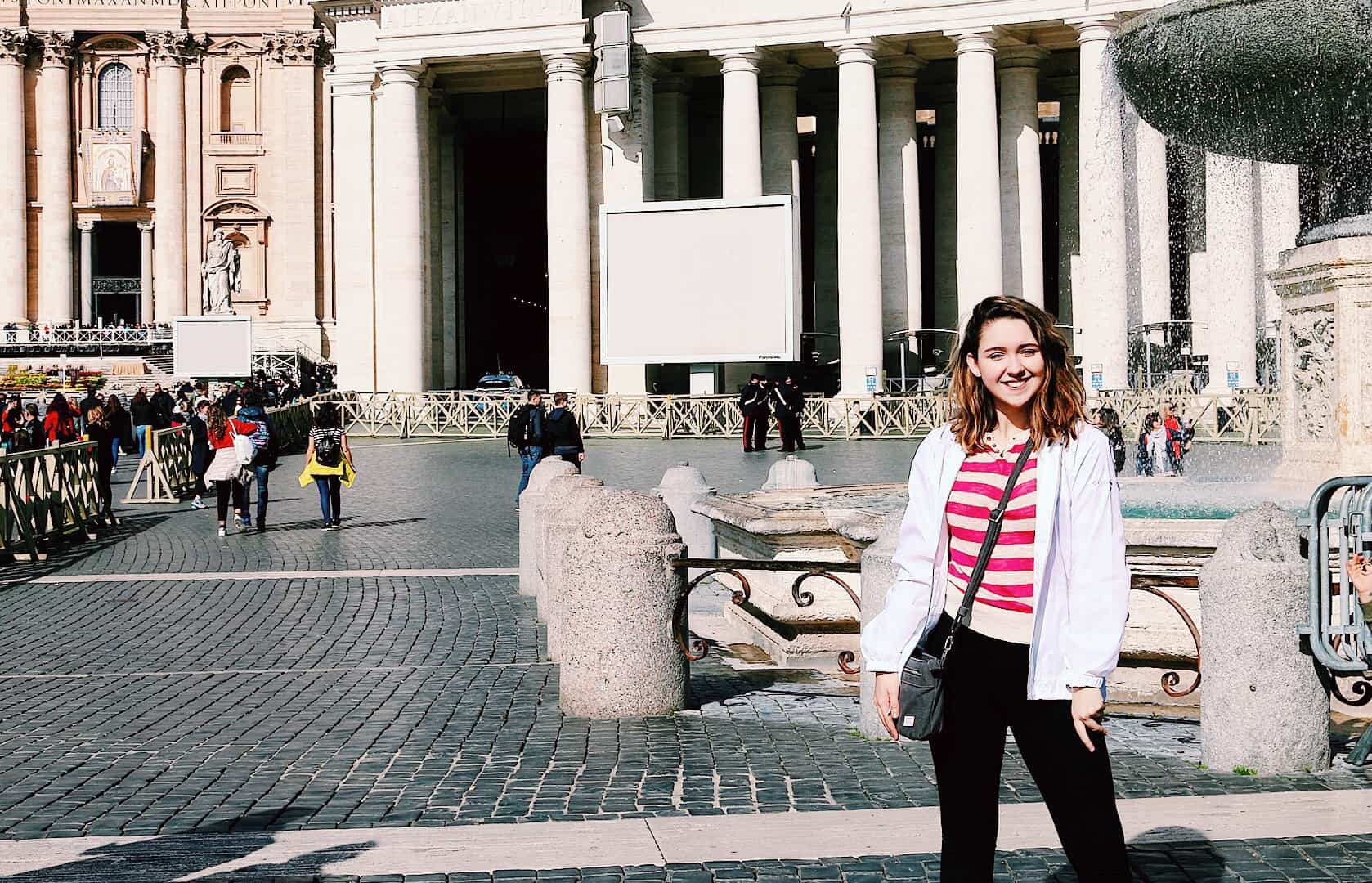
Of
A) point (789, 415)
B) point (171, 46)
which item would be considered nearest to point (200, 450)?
point (789, 415)

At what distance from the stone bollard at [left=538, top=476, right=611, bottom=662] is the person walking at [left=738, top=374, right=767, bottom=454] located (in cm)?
2059

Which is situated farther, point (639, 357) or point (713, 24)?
point (713, 24)

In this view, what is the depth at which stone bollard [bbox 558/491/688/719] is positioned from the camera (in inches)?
300

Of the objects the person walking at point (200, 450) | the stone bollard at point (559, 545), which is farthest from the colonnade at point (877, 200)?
the stone bollard at point (559, 545)

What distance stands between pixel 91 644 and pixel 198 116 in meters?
58.2

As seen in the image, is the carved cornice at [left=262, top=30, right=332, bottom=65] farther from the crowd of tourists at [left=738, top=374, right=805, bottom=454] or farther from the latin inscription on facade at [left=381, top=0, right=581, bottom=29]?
the crowd of tourists at [left=738, top=374, right=805, bottom=454]

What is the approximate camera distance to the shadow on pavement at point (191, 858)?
16.7 feet

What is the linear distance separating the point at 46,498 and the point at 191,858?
12122 mm

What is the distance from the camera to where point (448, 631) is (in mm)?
10828

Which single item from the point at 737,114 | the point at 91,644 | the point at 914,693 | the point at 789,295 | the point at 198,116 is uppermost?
the point at 198,116

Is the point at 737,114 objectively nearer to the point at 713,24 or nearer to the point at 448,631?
the point at 713,24

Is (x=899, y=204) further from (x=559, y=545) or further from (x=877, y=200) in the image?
(x=559, y=545)

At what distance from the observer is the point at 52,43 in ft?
210

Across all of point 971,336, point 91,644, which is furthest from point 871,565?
point 91,644
